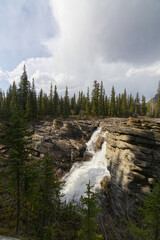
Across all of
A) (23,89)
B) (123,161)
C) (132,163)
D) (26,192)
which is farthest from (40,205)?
(23,89)

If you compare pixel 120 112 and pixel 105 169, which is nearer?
pixel 105 169

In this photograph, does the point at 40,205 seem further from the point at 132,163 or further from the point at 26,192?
the point at 132,163

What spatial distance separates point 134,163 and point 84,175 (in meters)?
10.7

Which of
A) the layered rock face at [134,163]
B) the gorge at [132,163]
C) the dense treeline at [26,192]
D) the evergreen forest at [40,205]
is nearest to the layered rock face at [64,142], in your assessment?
the gorge at [132,163]

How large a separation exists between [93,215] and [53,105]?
50.7 meters

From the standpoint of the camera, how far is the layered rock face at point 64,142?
26.3 m

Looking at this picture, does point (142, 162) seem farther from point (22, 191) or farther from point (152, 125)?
point (22, 191)

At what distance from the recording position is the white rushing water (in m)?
19.5

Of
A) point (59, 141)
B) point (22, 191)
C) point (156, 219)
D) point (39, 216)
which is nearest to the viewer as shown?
point (156, 219)

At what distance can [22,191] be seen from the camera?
25.4 feet

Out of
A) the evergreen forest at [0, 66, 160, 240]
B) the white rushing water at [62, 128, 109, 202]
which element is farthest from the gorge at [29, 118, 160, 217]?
the evergreen forest at [0, 66, 160, 240]

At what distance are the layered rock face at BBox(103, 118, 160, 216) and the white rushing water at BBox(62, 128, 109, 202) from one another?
333 centimetres

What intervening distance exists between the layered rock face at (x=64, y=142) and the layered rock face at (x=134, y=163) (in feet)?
37.4

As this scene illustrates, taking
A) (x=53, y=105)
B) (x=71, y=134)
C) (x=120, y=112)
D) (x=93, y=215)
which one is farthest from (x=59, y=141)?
(x=120, y=112)
